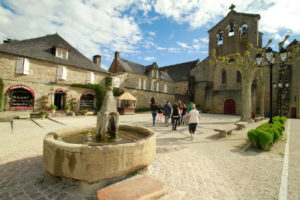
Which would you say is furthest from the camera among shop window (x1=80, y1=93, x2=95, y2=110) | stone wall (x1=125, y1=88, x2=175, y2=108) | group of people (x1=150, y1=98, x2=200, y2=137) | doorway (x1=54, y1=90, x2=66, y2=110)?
stone wall (x1=125, y1=88, x2=175, y2=108)

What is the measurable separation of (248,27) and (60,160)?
86.0ft

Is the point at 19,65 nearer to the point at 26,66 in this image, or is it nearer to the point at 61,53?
the point at 26,66

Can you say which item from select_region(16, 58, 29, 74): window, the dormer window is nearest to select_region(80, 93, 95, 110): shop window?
the dormer window

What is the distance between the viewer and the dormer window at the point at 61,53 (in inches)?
550

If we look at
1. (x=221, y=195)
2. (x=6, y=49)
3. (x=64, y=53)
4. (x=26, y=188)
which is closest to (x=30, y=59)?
(x=6, y=49)

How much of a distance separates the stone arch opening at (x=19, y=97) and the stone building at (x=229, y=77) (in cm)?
2258

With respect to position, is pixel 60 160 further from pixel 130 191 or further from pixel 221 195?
pixel 221 195

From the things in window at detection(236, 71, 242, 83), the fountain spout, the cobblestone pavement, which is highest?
window at detection(236, 71, 242, 83)

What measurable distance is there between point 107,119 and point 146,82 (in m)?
21.1

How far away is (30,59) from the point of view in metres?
12.0

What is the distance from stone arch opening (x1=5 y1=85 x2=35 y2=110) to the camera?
36.5 feet

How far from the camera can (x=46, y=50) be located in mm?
13648

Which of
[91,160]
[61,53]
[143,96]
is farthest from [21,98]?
[91,160]

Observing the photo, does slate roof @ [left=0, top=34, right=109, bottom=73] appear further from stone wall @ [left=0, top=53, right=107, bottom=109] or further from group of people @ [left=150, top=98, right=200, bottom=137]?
group of people @ [left=150, top=98, right=200, bottom=137]
